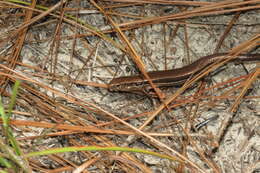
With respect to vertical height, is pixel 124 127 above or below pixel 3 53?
below

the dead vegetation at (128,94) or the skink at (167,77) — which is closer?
the dead vegetation at (128,94)

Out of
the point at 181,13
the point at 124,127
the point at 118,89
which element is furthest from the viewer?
the point at 181,13

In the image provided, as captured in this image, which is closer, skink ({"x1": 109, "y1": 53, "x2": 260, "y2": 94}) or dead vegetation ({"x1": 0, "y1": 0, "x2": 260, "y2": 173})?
dead vegetation ({"x1": 0, "y1": 0, "x2": 260, "y2": 173})

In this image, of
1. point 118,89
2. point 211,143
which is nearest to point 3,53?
point 118,89

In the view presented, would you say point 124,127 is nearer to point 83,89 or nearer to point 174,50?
point 83,89

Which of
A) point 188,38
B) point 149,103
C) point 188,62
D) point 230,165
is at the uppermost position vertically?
point 188,38

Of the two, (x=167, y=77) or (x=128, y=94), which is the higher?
(x=167, y=77)

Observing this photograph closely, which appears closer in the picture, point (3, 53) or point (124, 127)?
point (124, 127)

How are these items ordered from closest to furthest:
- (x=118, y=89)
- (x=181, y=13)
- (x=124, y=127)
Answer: (x=124, y=127)
(x=118, y=89)
(x=181, y=13)
